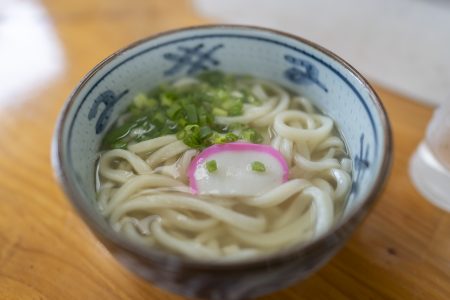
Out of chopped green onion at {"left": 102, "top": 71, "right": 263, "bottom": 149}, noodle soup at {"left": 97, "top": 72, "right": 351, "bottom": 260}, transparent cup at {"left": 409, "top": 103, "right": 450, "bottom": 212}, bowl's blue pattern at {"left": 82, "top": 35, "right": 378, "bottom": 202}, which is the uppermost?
bowl's blue pattern at {"left": 82, "top": 35, "right": 378, "bottom": 202}

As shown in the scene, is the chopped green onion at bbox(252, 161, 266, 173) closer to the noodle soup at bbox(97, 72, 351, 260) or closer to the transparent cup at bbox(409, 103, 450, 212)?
the noodle soup at bbox(97, 72, 351, 260)

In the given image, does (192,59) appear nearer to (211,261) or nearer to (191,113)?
(191,113)

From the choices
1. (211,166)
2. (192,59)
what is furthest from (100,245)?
(192,59)

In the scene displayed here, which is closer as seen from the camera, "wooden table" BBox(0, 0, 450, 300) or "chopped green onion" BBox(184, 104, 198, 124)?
"wooden table" BBox(0, 0, 450, 300)

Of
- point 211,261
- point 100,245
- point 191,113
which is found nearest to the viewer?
point 211,261

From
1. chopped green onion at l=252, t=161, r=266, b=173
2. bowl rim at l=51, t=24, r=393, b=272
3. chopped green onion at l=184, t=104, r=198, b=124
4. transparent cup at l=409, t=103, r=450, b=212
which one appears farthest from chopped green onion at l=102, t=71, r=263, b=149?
transparent cup at l=409, t=103, r=450, b=212

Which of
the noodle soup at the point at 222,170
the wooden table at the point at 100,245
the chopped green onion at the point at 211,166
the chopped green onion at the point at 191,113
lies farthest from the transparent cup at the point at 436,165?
the chopped green onion at the point at 211,166

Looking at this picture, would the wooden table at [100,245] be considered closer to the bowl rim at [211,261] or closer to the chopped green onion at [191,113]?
the bowl rim at [211,261]

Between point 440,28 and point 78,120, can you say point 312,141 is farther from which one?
point 440,28
